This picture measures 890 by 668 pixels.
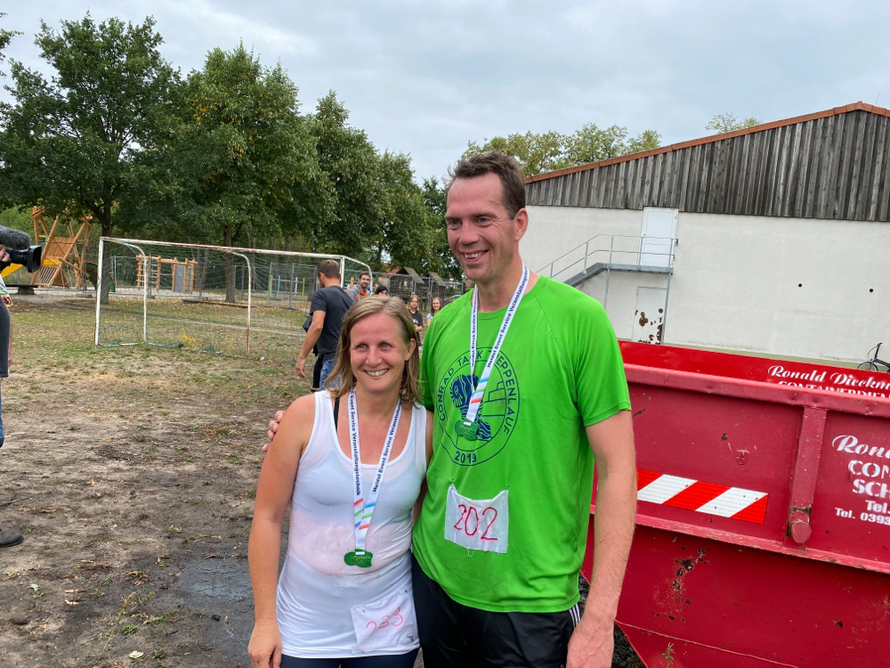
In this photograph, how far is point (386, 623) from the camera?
200cm

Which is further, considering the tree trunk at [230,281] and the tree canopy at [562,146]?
the tree canopy at [562,146]

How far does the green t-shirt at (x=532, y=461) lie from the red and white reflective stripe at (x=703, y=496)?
940 millimetres

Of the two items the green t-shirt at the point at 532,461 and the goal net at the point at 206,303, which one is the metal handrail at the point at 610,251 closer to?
the goal net at the point at 206,303

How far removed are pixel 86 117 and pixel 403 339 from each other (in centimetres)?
2808

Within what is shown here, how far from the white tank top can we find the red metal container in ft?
4.04

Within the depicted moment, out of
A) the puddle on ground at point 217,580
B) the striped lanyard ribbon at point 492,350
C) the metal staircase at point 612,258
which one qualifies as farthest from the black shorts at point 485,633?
the metal staircase at point 612,258

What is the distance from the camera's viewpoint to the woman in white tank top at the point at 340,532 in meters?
1.96

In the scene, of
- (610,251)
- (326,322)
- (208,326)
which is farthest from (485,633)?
(610,251)

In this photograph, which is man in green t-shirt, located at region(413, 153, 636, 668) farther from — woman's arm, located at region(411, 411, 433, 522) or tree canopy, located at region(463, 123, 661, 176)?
tree canopy, located at region(463, 123, 661, 176)

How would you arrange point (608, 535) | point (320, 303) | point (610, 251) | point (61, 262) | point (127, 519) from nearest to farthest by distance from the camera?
1. point (608, 535)
2. point (127, 519)
3. point (320, 303)
4. point (610, 251)
5. point (61, 262)

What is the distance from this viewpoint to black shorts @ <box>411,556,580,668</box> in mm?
1805

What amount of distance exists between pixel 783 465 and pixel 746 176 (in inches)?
974

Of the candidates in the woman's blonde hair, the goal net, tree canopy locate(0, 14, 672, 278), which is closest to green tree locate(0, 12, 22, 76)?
tree canopy locate(0, 14, 672, 278)

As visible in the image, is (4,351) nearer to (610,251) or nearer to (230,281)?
(230,281)
